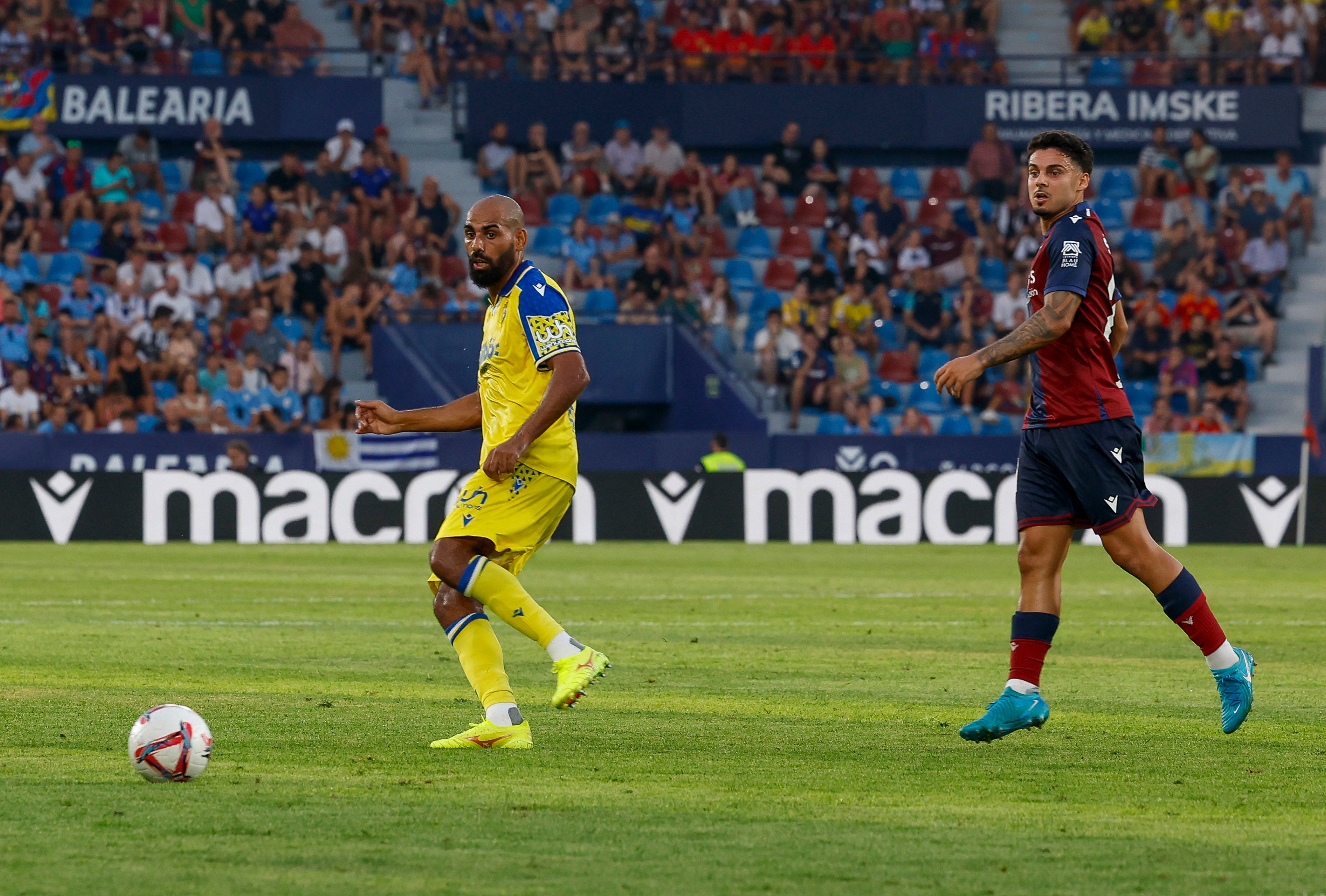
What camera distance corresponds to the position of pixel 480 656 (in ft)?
23.0

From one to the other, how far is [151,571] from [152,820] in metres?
12.2

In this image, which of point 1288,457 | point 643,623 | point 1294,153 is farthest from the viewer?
point 1294,153

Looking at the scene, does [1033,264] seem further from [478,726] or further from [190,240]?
[190,240]

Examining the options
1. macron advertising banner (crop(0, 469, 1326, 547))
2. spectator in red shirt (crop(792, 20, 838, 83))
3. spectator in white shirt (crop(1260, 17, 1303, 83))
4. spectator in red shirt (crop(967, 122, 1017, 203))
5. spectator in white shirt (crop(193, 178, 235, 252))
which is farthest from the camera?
spectator in white shirt (crop(1260, 17, 1303, 83))

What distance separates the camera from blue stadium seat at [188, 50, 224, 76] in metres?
29.5

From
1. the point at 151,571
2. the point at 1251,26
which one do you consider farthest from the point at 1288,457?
the point at 151,571

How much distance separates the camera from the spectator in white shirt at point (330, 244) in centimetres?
2712

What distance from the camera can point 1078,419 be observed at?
702 centimetres

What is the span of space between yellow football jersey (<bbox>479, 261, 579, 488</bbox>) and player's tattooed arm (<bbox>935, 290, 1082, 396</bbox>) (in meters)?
1.41

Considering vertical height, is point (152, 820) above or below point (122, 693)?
above

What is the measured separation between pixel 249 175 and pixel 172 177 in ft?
3.80

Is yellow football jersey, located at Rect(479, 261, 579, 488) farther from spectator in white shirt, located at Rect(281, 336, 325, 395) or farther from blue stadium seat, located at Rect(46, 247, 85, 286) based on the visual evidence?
blue stadium seat, located at Rect(46, 247, 85, 286)

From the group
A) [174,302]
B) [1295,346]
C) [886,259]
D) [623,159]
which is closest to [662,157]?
[623,159]

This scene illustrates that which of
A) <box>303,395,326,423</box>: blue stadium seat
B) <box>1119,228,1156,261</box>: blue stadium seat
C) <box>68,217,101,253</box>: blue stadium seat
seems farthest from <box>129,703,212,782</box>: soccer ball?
Result: <box>1119,228,1156,261</box>: blue stadium seat
